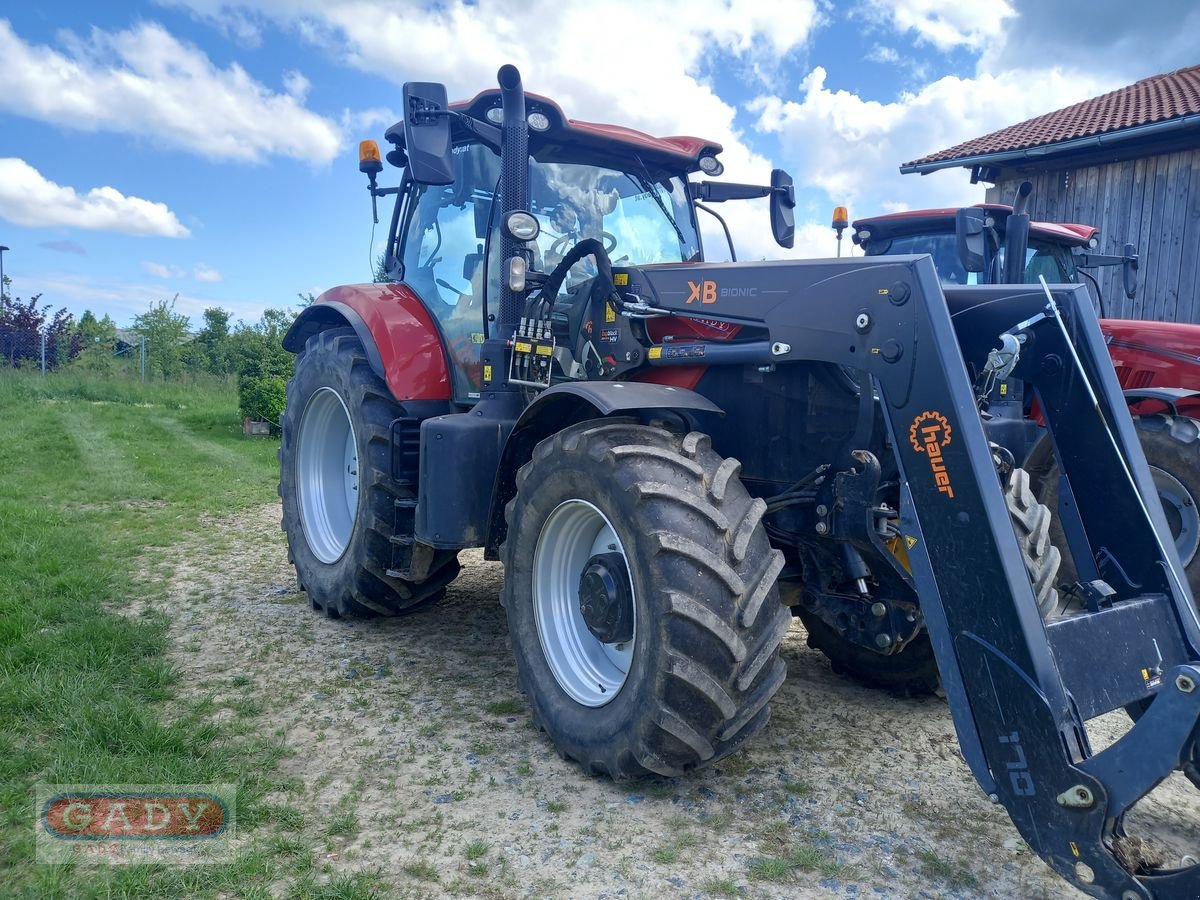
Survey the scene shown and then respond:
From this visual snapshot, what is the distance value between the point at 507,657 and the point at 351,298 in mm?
2174

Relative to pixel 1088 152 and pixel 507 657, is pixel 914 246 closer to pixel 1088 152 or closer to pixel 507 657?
pixel 507 657

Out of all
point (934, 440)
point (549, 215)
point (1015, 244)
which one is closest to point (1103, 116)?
A: point (1015, 244)

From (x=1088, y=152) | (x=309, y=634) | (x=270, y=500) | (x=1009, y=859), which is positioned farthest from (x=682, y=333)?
(x=1088, y=152)

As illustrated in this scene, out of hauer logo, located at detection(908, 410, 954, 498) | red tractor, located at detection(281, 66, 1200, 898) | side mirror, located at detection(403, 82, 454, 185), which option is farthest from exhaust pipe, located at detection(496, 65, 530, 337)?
hauer logo, located at detection(908, 410, 954, 498)

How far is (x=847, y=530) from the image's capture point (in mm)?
3158

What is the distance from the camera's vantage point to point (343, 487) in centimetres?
571

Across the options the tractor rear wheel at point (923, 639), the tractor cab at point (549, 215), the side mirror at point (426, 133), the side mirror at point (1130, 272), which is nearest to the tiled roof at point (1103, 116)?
the side mirror at point (1130, 272)

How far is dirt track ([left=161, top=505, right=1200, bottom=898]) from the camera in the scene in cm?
271

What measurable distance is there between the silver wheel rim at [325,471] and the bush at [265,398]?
9.89m

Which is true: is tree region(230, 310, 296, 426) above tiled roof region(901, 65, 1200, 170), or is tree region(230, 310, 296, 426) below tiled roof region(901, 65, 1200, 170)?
below

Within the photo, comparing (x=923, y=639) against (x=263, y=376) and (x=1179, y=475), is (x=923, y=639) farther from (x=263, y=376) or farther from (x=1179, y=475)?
(x=263, y=376)

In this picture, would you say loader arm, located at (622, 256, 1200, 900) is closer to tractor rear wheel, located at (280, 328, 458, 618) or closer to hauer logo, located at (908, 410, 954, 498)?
hauer logo, located at (908, 410, 954, 498)

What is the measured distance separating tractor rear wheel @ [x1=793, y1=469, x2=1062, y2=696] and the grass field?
2288mm

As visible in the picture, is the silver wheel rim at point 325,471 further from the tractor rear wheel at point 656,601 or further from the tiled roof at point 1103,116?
the tiled roof at point 1103,116
